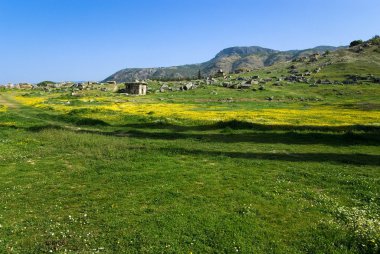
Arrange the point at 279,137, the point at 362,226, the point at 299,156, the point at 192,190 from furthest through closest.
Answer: the point at 279,137 < the point at 299,156 < the point at 192,190 < the point at 362,226

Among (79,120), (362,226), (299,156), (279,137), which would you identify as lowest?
(362,226)

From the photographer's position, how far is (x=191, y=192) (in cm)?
1716

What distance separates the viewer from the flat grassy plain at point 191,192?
12.3 metres

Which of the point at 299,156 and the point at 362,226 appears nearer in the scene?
the point at 362,226

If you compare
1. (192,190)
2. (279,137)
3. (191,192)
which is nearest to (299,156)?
(279,137)

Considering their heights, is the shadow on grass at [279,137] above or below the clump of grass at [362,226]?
above

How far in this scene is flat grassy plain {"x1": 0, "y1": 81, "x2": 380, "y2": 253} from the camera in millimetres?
12273

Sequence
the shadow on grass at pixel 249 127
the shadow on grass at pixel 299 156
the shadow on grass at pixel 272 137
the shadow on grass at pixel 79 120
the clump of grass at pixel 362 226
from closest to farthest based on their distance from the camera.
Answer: the clump of grass at pixel 362 226 < the shadow on grass at pixel 299 156 < the shadow on grass at pixel 272 137 < the shadow on grass at pixel 249 127 < the shadow on grass at pixel 79 120

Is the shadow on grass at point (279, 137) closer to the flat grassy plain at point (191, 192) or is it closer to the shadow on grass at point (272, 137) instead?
the shadow on grass at point (272, 137)

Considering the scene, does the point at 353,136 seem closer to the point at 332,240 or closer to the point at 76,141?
the point at 332,240

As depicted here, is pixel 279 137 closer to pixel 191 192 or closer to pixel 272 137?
pixel 272 137

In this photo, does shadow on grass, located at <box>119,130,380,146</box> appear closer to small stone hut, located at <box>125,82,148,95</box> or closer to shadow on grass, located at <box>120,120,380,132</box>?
shadow on grass, located at <box>120,120,380,132</box>

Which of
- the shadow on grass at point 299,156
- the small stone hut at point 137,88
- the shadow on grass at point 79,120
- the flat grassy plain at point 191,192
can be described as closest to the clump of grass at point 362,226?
the flat grassy plain at point 191,192

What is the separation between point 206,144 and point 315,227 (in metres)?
16.8
